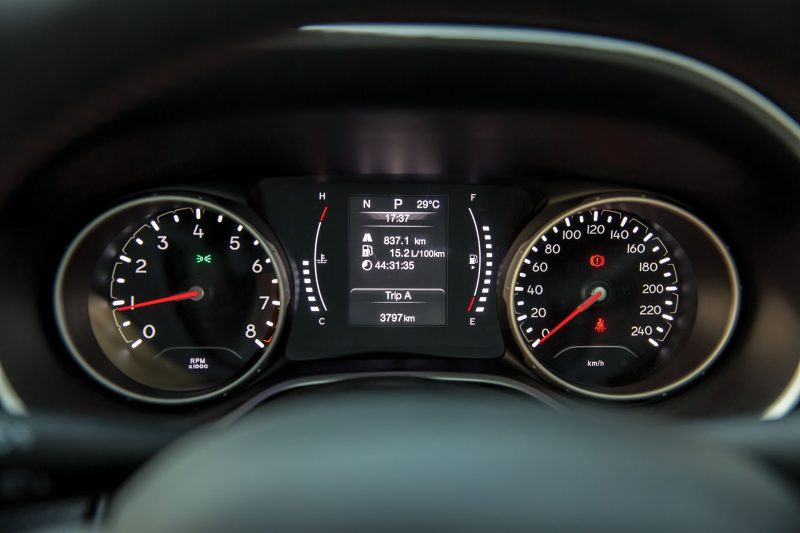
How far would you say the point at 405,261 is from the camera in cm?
311

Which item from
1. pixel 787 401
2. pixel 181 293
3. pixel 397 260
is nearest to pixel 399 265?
pixel 397 260

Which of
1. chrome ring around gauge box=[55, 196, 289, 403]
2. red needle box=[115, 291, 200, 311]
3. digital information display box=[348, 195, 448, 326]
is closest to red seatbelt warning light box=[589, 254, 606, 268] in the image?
digital information display box=[348, 195, 448, 326]

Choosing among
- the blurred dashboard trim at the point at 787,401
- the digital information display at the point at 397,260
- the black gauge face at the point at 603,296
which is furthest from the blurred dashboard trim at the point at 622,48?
the digital information display at the point at 397,260

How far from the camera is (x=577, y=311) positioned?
3109mm

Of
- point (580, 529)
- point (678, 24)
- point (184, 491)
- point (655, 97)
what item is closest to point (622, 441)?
point (580, 529)

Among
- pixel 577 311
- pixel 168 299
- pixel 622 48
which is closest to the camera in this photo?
pixel 622 48

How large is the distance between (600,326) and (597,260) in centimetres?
23

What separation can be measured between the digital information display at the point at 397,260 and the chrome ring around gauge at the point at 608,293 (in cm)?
27

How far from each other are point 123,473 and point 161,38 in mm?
941

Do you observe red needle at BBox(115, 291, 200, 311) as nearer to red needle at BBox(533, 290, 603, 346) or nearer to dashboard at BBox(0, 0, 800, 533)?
dashboard at BBox(0, 0, 800, 533)

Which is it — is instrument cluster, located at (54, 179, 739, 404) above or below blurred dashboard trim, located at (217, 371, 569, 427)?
above

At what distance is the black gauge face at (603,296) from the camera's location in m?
3.09

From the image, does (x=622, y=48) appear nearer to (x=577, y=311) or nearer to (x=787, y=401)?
(x=787, y=401)

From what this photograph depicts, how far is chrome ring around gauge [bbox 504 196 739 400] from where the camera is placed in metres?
3.06
